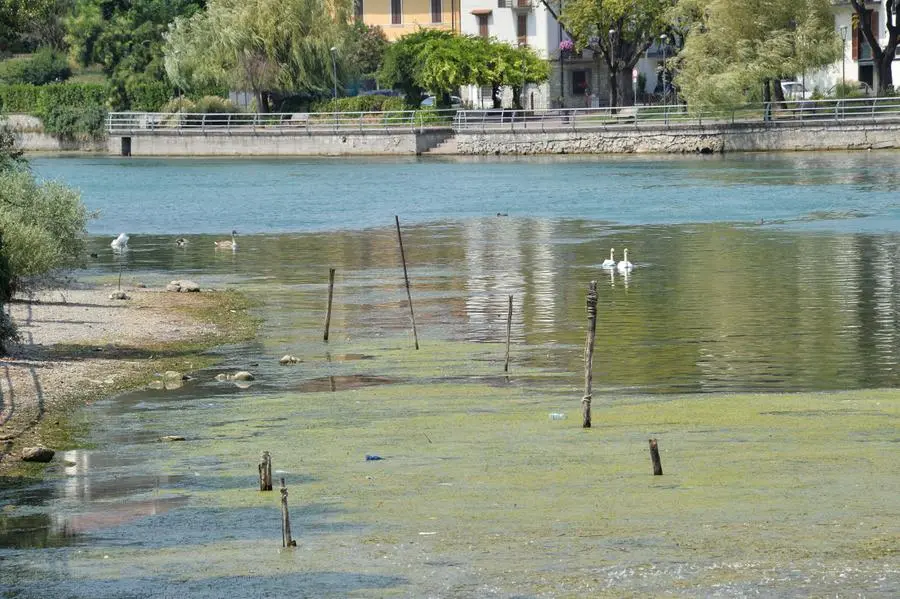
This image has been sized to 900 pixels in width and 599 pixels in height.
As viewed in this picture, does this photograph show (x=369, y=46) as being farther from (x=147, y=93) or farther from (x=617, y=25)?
(x=617, y=25)

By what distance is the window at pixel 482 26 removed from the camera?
386 ft

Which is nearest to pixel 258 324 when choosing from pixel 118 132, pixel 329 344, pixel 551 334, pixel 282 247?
pixel 329 344

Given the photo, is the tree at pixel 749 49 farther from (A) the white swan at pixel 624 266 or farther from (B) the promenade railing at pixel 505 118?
(A) the white swan at pixel 624 266

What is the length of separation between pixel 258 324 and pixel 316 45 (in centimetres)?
7231

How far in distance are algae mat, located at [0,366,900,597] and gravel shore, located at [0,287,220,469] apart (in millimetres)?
1275

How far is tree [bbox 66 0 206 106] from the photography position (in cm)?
11125

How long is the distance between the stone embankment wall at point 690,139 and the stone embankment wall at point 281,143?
118 inches

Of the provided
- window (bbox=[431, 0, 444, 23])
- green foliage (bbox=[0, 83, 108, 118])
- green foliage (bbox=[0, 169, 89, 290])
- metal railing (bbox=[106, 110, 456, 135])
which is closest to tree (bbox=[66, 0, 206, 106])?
green foliage (bbox=[0, 83, 108, 118])

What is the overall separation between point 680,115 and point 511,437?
73.0 metres

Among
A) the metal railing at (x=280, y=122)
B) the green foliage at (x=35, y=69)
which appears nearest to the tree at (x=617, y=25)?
the metal railing at (x=280, y=122)

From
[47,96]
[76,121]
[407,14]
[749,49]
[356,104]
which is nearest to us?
[749,49]

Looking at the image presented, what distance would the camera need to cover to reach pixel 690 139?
88625 millimetres

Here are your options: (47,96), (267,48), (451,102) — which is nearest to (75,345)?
(267,48)

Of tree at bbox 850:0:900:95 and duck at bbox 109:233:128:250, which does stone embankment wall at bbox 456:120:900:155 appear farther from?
duck at bbox 109:233:128:250
